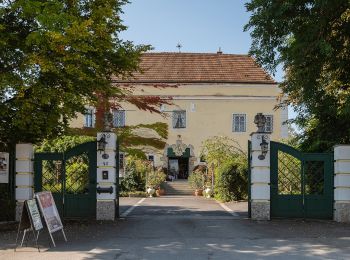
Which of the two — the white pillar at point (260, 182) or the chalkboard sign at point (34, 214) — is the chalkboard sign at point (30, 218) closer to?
the chalkboard sign at point (34, 214)

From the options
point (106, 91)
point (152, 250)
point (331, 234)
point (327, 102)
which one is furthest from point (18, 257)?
point (327, 102)

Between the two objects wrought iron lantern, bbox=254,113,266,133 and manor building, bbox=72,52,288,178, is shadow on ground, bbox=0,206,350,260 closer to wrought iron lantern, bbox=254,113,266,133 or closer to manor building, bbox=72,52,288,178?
wrought iron lantern, bbox=254,113,266,133

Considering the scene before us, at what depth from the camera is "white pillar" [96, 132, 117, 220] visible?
15.4m

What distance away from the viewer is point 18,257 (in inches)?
380

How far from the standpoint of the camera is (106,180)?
1543 cm

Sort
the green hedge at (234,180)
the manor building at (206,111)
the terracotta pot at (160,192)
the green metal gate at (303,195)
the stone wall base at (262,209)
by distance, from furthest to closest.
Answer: the manor building at (206,111)
the terracotta pot at (160,192)
the green hedge at (234,180)
the green metal gate at (303,195)
the stone wall base at (262,209)

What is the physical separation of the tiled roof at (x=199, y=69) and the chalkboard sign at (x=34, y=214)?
99.7ft

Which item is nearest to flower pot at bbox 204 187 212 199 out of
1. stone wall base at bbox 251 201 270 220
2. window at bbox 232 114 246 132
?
window at bbox 232 114 246 132

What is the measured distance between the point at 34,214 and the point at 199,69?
34.1 m

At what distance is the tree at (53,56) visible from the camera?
11.9 metres

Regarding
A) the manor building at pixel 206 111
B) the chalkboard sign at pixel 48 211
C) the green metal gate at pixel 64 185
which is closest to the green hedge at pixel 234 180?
the green metal gate at pixel 64 185

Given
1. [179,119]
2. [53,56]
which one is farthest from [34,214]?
[179,119]

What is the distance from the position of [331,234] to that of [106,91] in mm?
7179

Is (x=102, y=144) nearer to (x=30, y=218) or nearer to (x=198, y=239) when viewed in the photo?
(x=198, y=239)
